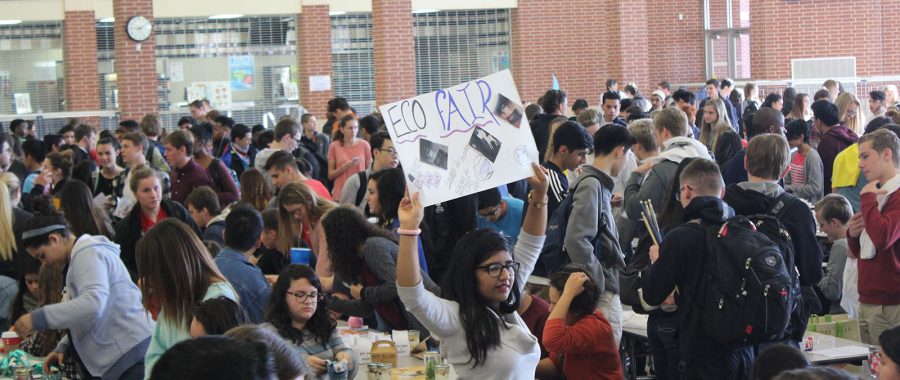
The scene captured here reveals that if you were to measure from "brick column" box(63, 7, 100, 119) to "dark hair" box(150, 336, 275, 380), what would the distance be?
77.4 feet

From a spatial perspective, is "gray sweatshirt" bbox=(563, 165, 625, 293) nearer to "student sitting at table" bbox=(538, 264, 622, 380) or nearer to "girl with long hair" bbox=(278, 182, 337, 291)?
"student sitting at table" bbox=(538, 264, 622, 380)

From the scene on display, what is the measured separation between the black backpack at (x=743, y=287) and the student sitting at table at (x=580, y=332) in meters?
0.49

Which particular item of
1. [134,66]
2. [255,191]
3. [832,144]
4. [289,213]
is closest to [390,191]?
[289,213]

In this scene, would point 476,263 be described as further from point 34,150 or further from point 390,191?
point 34,150

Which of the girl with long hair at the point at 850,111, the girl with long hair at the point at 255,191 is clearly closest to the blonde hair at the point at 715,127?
the girl with long hair at the point at 850,111

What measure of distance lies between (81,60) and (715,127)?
17.2 meters

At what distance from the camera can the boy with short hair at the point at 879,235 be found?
7031 millimetres

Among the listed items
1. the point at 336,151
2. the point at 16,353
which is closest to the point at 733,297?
the point at 16,353

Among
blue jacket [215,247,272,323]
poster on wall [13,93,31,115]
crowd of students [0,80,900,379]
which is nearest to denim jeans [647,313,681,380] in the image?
crowd of students [0,80,900,379]

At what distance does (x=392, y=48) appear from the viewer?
21828 mm

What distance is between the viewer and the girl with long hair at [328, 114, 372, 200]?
11.9 m

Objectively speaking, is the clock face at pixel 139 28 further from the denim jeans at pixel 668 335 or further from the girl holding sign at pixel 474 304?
the girl holding sign at pixel 474 304

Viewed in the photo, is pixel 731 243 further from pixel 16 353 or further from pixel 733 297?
pixel 16 353

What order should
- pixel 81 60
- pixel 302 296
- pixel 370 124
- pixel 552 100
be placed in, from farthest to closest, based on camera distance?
pixel 81 60 → pixel 370 124 → pixel 552 100 → pixel 302 296
